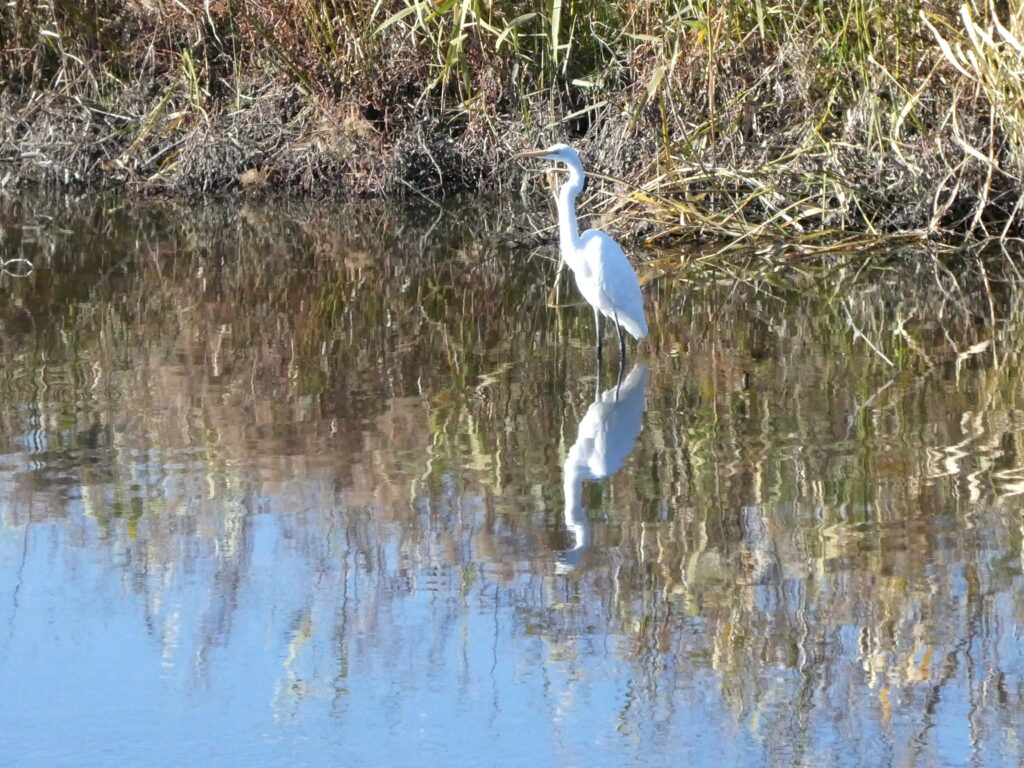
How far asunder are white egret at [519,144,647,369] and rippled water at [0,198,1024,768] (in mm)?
205

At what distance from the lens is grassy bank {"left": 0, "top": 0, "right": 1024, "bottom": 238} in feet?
25.1

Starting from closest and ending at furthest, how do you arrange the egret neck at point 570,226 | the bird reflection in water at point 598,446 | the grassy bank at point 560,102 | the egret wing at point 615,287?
the bird reflection in water at point 598,446 < the egret wing at point 615,287 < the egret neck at point 570,226 < the grassy bank at point 560,102

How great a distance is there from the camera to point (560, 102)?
9.33m

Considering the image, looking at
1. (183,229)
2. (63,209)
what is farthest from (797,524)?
(63,209)

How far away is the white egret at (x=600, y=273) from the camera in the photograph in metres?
5.53

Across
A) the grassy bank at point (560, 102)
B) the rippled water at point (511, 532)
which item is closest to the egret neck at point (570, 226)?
the rippled water at point (511, 532)

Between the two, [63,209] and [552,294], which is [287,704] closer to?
[552,294]

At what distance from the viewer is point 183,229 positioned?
9070 mm

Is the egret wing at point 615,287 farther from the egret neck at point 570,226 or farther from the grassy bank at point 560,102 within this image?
the grassy bank at point 560,102

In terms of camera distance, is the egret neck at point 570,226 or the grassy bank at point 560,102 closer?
the egret neck at point 570,226

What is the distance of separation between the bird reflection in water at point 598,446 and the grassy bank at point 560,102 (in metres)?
2.72

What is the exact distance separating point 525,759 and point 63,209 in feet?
25.9

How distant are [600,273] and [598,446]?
1147 mm

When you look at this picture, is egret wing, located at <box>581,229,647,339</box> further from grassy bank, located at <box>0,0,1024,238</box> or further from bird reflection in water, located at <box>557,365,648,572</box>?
grassy bank, located at <box>0,0,1024,238</box>
